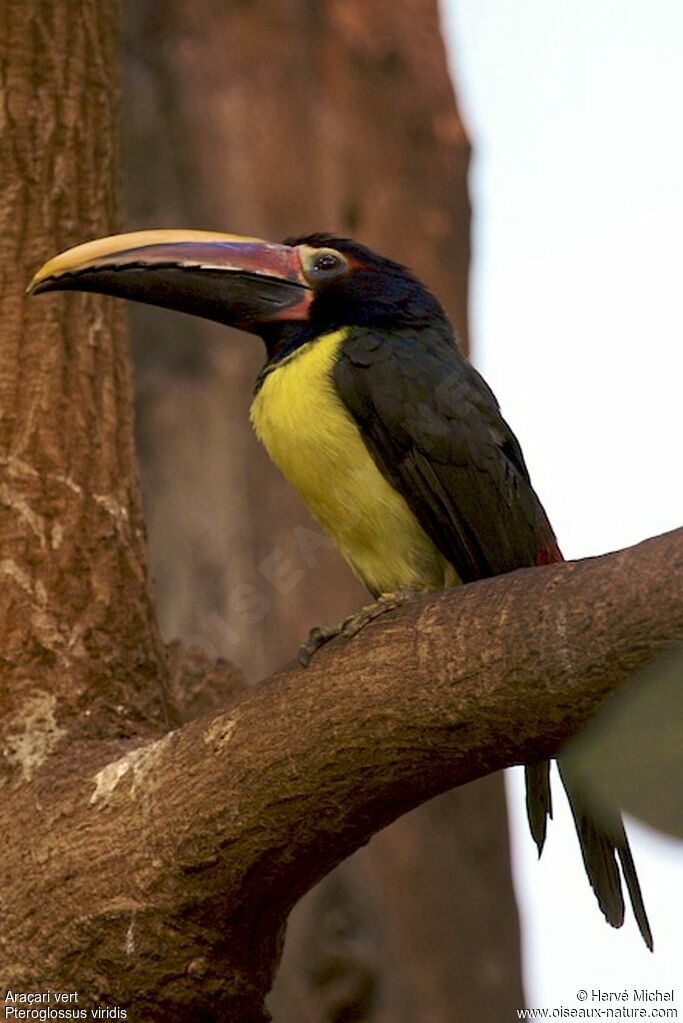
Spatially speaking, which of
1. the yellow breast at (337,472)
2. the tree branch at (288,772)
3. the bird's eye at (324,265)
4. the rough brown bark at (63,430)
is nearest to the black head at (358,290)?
the bird's eye at (324,265)

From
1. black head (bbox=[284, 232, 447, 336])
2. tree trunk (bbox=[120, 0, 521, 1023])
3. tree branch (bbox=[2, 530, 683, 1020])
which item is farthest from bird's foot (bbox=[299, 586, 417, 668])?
tree trunk (bbox=[120, 0, 521, 1023])

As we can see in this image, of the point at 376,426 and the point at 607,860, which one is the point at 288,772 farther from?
the point at 376,426

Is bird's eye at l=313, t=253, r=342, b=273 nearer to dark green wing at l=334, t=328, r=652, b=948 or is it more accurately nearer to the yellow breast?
the yellow breast

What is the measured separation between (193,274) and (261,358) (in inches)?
92.4

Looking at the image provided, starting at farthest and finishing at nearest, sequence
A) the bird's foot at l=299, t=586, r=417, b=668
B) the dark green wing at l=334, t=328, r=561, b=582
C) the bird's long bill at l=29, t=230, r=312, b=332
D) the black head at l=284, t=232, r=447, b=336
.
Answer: the black head at l=284, t=232, r=447, b=336 < the bird's long bill at l=29, t=230, r=312, b=332 < the dark green wing at l=334, t=328, r=561, b=582 < the bird's foot at l=299, t=586, r=417, b=668

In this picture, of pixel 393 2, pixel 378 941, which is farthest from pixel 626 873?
pixel 393 2

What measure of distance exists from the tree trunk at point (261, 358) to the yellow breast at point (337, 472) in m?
2.06

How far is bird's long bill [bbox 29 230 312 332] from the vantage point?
3783 millimetres

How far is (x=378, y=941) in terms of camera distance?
555 cm

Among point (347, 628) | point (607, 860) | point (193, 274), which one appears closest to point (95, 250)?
point (193, 274)

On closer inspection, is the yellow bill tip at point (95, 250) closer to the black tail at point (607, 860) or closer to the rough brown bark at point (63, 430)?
the rough brown bark at point (63, 430)

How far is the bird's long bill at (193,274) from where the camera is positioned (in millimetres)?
3783

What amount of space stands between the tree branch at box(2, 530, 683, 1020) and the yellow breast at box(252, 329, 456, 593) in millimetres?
650

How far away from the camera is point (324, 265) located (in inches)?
163
